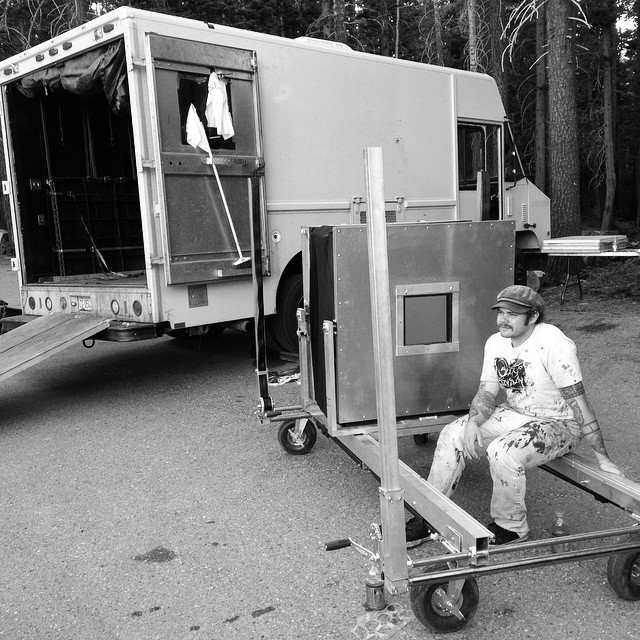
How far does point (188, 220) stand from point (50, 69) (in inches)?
80.0

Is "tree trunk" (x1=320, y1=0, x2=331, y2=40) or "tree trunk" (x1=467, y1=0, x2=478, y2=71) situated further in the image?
"tree trunk" (x1=320, y1=0, x2=331, y2=40)

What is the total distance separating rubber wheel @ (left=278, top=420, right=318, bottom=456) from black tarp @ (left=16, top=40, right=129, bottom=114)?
3.09 meters

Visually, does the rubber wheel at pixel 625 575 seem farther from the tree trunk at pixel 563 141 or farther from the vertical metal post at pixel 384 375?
the tree trunk at pixel 563 141

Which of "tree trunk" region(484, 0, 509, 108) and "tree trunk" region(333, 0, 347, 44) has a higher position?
"tree trunk" region(333, 0, 347, 44)

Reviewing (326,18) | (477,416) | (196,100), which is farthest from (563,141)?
(326,18)

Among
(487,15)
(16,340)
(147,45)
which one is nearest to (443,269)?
(147,45)

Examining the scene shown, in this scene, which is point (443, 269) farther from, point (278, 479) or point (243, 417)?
point (243, 417)

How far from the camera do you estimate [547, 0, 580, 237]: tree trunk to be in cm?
1055

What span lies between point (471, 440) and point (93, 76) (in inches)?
179

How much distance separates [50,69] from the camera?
6.39m

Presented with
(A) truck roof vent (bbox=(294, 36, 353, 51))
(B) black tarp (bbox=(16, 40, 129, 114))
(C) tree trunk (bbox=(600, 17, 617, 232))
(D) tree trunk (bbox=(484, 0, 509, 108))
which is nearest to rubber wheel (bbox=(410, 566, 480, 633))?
(B) black tarp (bbox=(16, 40, 129, 114))

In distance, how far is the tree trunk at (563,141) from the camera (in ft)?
34.6

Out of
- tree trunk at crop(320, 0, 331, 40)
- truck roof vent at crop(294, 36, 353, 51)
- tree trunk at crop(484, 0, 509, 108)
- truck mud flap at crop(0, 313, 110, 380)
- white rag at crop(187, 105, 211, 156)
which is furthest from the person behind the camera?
tree trunk at crop(320, 0, 331, 40)

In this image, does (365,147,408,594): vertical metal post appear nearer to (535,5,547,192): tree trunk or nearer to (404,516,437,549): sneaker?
(404,516,437,549): sneaker
